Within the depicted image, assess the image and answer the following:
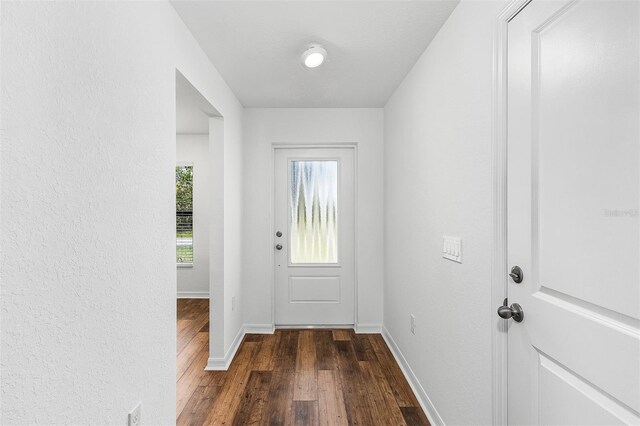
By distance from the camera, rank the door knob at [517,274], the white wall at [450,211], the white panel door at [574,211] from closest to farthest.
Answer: the white panel door at [574,211], the door knob at [517,274], the white wall at [450,211]

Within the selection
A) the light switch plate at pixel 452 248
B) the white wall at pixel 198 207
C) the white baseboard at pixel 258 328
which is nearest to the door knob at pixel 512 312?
the light switch plate at pixel 452 248

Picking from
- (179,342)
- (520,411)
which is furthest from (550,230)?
(179,342)

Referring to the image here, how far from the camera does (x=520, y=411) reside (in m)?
1.23

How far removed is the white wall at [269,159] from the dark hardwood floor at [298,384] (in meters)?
0.51

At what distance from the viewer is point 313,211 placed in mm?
3650

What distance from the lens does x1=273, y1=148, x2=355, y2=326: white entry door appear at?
3615 millimetres

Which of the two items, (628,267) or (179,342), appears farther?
(179,342)

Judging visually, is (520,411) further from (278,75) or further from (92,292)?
(278,75)

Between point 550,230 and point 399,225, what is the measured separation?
1.79 meters

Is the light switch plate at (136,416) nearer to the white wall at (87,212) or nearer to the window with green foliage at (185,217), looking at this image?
the white wall at (87,212)

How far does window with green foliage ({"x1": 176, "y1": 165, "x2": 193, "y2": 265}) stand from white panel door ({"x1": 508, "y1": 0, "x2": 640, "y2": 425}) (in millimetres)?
4592

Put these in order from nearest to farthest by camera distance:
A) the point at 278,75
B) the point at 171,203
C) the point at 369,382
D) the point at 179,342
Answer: the point at 171,203 < the point at 369,382 < the point at 278,75 < the point at 179,342

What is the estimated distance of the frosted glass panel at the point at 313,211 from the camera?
3637 millimetres

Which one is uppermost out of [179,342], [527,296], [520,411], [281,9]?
[281,9]
